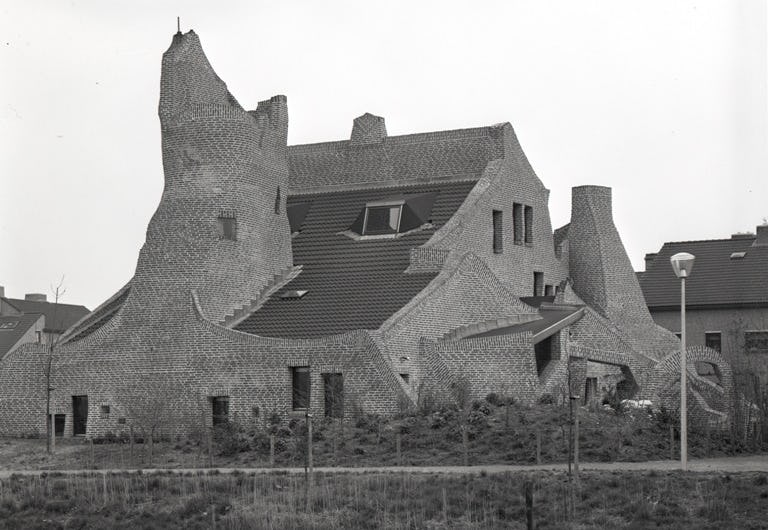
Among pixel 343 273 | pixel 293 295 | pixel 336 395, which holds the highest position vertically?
pixel 343 273

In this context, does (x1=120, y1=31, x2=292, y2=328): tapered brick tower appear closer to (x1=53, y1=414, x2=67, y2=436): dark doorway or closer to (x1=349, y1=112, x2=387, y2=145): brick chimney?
(x1=53, y1=414, x2=67, y2=436): dark doorway

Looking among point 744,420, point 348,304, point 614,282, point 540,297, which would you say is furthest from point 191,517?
point 614,282

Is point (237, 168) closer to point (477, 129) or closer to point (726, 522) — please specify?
point (477, 129)

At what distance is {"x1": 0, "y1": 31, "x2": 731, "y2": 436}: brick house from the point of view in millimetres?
48312

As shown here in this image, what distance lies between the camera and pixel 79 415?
51531 mm

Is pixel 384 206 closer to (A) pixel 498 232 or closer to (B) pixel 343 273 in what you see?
(B) pixel 343 273

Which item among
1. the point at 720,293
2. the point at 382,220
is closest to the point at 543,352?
the point at 382,220

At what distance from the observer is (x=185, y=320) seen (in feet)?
166

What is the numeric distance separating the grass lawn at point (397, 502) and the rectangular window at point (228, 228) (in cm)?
1804

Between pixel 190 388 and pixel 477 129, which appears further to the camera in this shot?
pixel 477 129

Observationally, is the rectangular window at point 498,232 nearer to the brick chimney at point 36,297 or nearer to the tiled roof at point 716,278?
the tiled roof at point 716,278

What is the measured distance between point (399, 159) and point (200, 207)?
10233mm

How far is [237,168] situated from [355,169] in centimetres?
872

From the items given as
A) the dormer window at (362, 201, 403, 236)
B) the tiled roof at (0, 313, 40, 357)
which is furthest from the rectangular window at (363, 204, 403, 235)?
the tiled roof at (0, 313, 40, 357)
